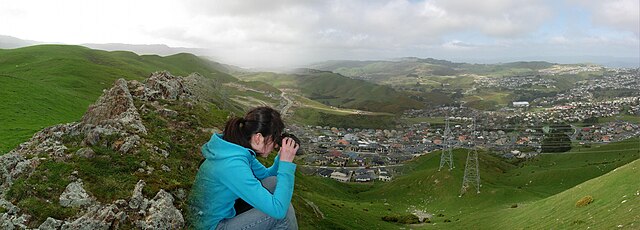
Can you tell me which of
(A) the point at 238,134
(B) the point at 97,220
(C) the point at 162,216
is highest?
(A) the point at 238,134

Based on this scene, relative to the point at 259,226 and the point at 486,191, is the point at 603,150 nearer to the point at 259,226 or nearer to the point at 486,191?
the point at 486,191

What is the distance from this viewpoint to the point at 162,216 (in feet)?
58.4

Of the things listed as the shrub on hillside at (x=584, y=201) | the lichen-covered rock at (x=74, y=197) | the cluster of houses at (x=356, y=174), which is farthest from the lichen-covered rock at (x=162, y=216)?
the cluster of houses at (x=356, y=174)

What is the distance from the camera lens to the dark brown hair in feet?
23.9

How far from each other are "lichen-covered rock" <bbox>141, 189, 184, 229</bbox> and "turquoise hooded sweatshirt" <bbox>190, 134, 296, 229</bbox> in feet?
36.4

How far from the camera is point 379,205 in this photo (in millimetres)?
80500

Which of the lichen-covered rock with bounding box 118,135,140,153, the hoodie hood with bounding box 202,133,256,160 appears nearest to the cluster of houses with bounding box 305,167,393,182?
the lichen-covered rock with bounding box 118,135,140,153

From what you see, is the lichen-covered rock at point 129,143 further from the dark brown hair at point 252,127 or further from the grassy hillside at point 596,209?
the grassy hillside at point 596,209

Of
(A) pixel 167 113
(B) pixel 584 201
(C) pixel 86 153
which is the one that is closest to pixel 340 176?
(B) pixel 584 201

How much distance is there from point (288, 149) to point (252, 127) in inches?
31.5

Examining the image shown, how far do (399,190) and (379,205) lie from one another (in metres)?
15.4

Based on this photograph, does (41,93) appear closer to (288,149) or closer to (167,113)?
(167,113)

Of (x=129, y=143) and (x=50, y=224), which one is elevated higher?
(x=129, y=143)

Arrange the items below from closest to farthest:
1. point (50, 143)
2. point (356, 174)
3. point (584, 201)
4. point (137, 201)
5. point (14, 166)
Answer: point (137, 201) < point (14, 166) < point (50, 143) < point (584, 201) < point (356, 174)
